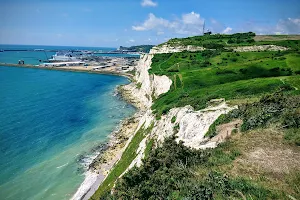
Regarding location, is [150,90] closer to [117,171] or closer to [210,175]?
[117,171]

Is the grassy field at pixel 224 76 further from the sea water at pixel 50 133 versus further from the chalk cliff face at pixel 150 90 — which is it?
the sea water at pixel 50 133

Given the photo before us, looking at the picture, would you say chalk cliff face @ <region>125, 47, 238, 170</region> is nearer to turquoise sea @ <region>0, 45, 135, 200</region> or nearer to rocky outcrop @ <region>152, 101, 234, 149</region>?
rocky outcrop @ <region>152, 101, 234, 149</region>

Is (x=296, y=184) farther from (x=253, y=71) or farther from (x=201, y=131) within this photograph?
(x=253, y=71)

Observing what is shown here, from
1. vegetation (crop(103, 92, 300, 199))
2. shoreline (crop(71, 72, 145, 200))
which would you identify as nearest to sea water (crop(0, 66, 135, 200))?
shoreline (crop(71, 72, 145, 200))

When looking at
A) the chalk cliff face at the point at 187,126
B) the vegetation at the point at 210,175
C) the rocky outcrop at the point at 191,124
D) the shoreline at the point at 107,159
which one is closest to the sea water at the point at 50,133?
the shoreline at the point at 107,159

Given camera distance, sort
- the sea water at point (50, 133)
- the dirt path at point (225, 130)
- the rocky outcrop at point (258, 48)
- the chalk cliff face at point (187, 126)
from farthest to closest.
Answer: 1. the rocky outcrop at point (258, 48)
2. the sea water at point (50, 133)
3. the chalk cliff face at point (187, 126)
4. the dirt path at point (225, 130)

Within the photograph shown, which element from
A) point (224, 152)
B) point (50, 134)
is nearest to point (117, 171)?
point (224, 152)

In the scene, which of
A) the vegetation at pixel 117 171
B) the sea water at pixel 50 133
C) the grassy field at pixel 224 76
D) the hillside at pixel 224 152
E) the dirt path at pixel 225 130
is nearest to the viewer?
the hillside at pixel 224 152
